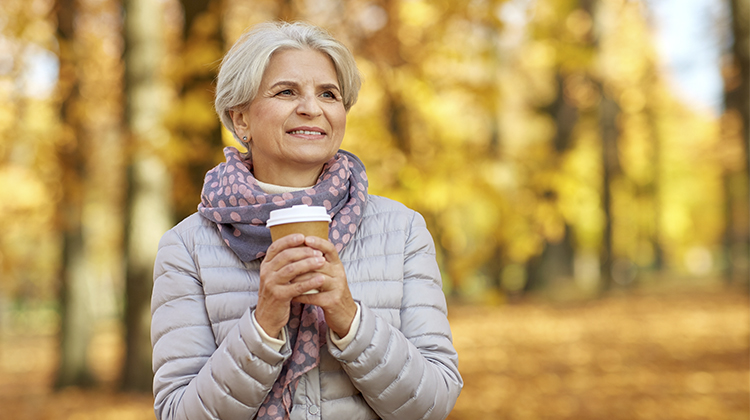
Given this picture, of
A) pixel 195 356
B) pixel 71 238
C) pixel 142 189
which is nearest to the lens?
pixel 195 356

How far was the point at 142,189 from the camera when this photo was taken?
298 inches

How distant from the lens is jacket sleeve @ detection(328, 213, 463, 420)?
1812 mm

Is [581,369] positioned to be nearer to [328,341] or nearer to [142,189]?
[142,189]

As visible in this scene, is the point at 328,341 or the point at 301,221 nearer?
the point at 301,221

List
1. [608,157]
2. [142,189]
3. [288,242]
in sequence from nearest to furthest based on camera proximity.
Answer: [288,242], [142,189], [608,157]

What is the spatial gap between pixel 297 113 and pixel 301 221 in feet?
1.72

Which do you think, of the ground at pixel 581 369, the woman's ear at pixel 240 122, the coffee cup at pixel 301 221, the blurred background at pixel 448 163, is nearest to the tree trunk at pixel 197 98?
the blurred background at pixel 448 163

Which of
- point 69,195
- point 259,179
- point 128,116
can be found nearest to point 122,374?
point 69,195

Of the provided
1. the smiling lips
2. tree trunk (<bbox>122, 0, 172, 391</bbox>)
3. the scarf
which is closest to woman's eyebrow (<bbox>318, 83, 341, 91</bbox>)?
the smiling lips

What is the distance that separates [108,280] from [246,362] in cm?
4041

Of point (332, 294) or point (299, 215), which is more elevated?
point (299, 215)

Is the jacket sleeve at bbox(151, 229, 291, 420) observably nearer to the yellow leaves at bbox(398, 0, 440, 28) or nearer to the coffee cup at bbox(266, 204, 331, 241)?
the coffee cup at bbox(266, 204, 331, 241)

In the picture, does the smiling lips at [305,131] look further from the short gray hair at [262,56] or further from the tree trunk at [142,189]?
the tree trunk at [142,189]

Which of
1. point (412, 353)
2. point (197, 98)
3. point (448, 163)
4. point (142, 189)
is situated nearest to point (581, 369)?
point (448, 163)
